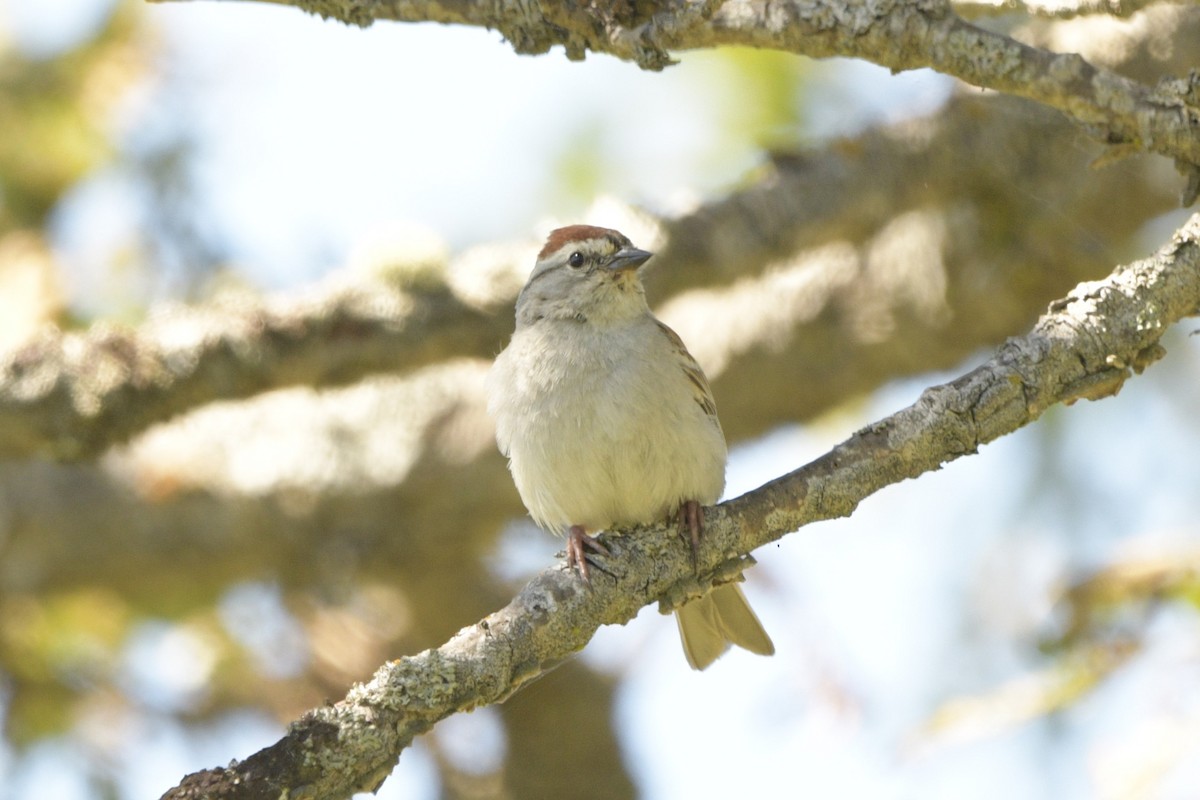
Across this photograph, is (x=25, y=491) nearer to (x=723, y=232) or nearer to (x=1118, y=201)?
(x=723, y=232)

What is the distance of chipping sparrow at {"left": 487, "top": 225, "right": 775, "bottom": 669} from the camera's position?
441 cm

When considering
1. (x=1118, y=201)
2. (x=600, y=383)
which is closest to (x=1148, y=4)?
(x=600, y=383)

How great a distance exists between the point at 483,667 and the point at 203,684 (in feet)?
14.4

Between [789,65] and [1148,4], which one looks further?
[789,65]

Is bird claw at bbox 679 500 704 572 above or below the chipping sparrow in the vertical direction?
Answer: below

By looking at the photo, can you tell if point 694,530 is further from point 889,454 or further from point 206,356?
point 206,356

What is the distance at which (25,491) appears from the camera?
673cm

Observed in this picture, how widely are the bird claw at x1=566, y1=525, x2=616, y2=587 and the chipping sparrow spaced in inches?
8.4

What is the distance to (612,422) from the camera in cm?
442

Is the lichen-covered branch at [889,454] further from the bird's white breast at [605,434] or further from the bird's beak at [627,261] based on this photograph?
the bird's beak at [627,261]

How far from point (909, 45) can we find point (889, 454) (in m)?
1.05

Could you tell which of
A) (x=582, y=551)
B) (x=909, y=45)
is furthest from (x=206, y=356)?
(x=909, y=45)

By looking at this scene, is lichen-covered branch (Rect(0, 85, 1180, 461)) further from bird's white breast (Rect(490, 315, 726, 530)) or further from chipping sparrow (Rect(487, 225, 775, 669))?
bird's white breast (Rect(490, 315, 726, 530))

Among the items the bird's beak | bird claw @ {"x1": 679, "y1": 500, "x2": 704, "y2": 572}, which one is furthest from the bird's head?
bird claw @ {"x1": 679, "y1": 500, "x2": 704, "y2": 572}
